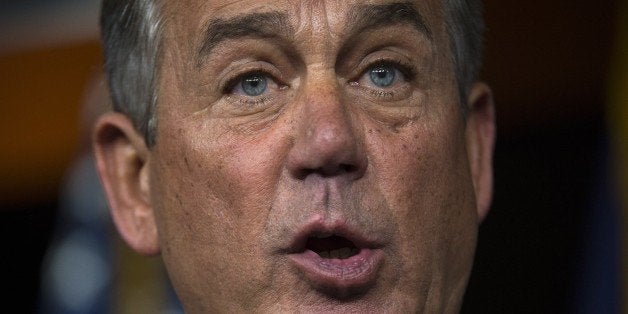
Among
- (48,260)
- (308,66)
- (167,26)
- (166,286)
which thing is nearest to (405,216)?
(308,66)

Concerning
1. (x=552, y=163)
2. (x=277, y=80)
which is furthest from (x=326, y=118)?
(x=552, y=163)

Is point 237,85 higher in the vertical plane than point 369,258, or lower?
higher

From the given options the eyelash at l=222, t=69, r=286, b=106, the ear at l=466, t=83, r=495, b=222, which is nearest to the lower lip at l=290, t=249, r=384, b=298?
the eyelash at l=222, t=69, r=286, b=106

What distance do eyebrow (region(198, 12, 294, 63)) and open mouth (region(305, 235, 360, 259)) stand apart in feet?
1.36

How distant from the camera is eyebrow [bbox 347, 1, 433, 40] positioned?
2.74 meters

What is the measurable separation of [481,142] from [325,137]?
1.90 feet

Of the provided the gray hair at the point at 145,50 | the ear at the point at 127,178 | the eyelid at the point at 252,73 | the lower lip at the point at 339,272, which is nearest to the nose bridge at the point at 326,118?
the eyelid at the point at 252,73

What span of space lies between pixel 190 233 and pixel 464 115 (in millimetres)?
644

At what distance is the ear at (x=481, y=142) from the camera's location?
9.84ft

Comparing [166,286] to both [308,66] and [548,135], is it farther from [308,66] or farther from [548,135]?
[308,66]

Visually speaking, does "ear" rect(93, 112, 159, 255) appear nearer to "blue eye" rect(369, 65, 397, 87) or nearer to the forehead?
the forehead

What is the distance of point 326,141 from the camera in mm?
2578

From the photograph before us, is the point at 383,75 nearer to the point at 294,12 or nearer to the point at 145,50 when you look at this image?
the point at 294,12

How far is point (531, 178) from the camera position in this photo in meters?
4.65
